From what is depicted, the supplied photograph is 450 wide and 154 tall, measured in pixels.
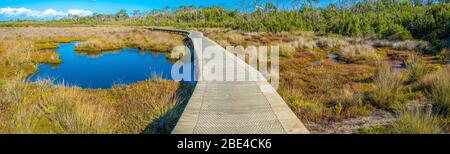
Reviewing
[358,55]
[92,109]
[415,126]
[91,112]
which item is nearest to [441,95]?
[415,126]

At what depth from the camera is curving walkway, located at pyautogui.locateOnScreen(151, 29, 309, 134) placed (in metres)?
5.10

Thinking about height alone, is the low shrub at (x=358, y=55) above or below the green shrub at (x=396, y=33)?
below

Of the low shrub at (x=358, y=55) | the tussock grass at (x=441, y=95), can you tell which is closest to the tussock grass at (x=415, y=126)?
the tussock grass at (x=441, y=95)

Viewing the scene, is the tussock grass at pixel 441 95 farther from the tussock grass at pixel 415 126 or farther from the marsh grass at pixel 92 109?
the marsh grass at pixel 92 109

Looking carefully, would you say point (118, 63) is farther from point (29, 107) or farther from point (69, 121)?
point (69, 121)

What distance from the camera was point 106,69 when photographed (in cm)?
1770

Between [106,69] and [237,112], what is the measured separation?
13569mm

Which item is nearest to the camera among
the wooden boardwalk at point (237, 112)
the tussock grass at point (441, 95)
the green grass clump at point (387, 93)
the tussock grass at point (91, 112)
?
the wooden boardwalk at point (237, 112)

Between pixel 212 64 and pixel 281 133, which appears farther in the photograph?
pixel 212 64

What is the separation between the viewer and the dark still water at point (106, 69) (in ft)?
46.9
